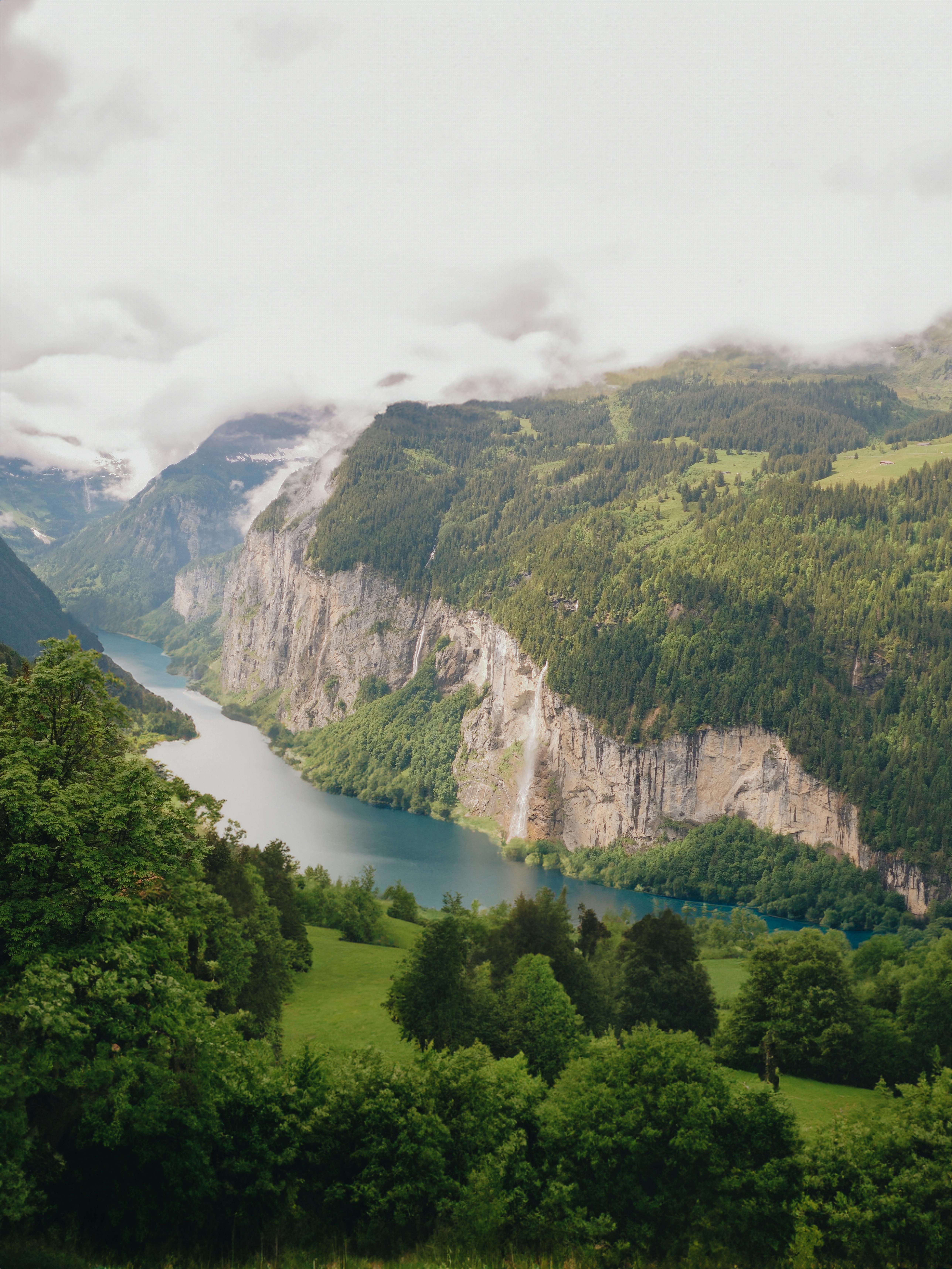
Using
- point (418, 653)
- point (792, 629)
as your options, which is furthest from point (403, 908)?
point (418, 653)

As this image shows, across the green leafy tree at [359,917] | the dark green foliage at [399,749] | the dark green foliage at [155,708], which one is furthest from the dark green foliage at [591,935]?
the dark green foliage at [399,749]

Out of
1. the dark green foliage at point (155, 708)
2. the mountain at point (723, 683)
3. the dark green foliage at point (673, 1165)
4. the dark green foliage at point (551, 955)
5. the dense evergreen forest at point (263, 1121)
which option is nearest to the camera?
the dense evergreen forest at point (263, 1121)

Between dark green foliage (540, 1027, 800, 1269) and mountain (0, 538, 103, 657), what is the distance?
5283 inches

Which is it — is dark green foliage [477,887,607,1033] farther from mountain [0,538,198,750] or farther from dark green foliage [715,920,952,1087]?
mountain [0,538,198,750]

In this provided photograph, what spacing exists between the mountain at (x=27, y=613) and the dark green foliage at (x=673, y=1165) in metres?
134

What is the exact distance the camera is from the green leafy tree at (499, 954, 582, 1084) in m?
31.5

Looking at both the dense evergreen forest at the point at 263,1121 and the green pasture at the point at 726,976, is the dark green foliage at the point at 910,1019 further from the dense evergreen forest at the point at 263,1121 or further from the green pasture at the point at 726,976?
the dense evergreen forest at the point at 263,1121

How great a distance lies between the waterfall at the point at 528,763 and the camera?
463ft

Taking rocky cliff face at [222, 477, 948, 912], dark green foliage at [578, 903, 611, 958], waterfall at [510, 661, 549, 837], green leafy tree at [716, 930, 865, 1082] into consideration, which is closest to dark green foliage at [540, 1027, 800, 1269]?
green leafy tree at [716, 930, 865, 1082]

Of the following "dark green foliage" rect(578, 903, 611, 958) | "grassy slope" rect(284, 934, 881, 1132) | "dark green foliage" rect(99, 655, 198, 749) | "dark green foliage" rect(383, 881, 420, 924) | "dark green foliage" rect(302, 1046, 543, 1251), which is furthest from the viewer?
"dark green foliage" rect(99, 655, 198, 749)

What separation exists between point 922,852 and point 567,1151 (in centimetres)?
10456

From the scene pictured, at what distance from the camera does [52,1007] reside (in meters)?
14.0

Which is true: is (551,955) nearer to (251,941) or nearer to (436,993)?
(436,993)

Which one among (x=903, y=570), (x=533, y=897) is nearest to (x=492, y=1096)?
(x=533, y=897)
